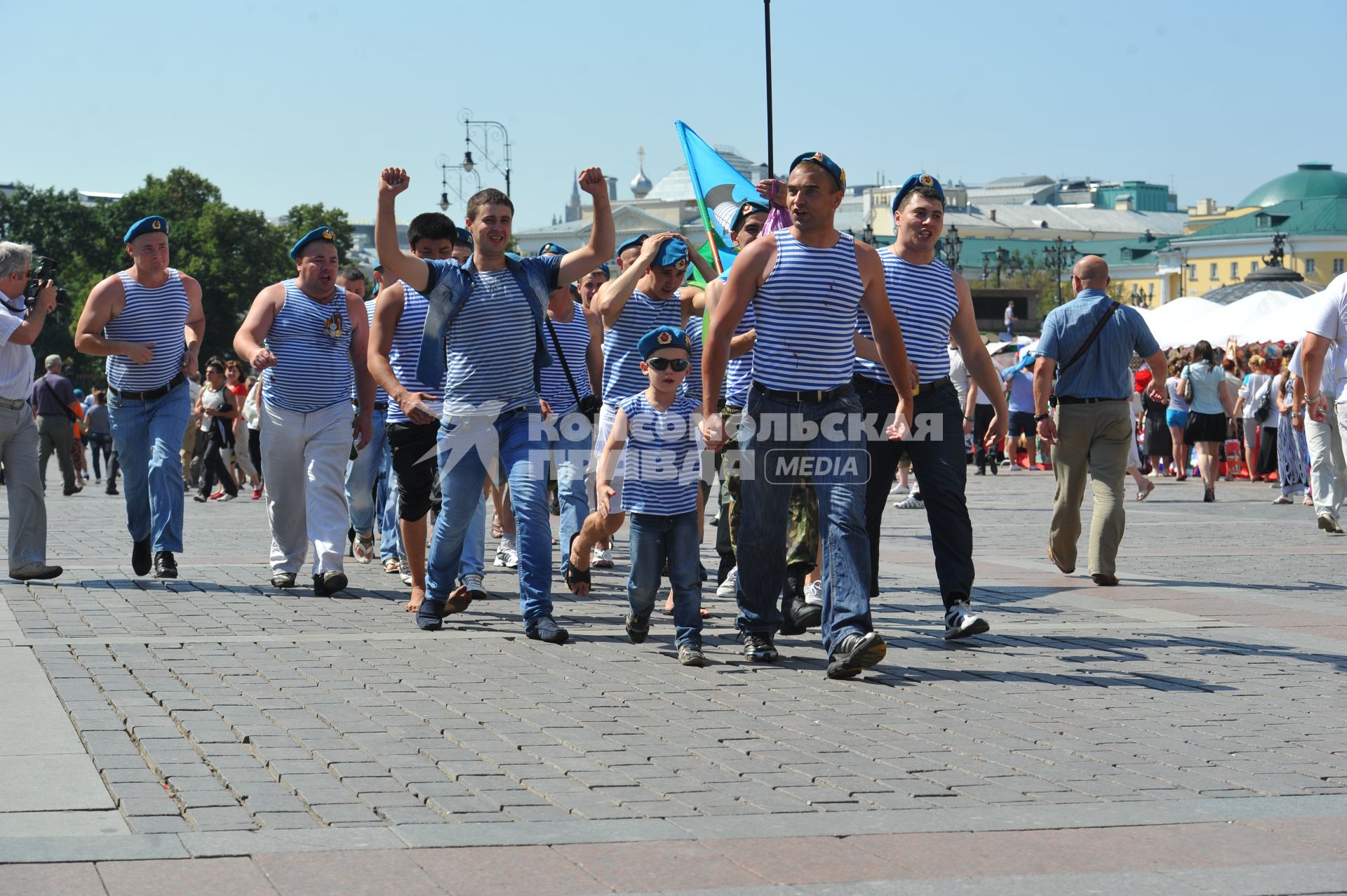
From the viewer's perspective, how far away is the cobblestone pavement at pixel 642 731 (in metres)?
4.41

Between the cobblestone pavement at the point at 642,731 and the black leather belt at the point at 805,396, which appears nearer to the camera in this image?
the cobblestone pavement at the point at 642,731

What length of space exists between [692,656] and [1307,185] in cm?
13758

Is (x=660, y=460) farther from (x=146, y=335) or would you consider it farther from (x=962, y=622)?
(x=146, y=335)

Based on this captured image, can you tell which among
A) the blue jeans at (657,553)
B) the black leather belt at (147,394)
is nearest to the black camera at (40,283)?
the black leather belt at (147,394)

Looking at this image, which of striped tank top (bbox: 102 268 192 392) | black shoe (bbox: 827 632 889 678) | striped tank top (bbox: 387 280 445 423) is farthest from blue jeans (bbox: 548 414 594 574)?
striped tank top (bbox: 102 268 192 392)

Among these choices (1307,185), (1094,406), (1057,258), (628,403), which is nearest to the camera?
(628,403)

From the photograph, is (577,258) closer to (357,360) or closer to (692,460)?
(692,460)

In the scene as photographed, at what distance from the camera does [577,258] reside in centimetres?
797

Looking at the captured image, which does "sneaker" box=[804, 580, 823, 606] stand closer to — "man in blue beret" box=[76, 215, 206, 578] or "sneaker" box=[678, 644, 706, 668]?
"sneaker" box=[678, 644, 706, 668]

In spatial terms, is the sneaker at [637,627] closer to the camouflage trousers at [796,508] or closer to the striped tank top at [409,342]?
the camouflage trousers at [796,508]

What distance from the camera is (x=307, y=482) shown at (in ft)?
32.1

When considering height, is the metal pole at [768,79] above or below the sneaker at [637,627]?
above

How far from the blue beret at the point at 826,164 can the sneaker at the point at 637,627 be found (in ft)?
6.73

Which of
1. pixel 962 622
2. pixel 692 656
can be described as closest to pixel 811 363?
pixel 692 656
